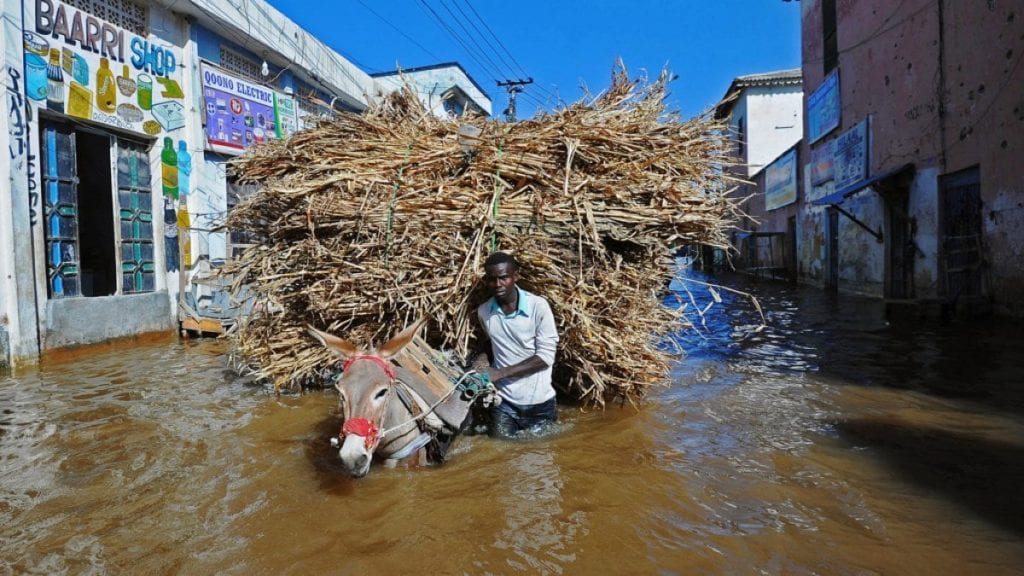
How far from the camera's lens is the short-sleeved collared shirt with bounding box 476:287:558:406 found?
3.96 meters

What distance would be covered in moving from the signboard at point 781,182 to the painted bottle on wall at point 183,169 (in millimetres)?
17802

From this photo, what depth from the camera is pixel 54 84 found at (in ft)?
25.6

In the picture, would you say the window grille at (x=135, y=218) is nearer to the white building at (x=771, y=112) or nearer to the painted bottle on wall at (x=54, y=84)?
the painted bottle on wall at (x=54, y=84)

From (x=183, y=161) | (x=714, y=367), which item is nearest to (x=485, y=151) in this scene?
(x=714, y=367)

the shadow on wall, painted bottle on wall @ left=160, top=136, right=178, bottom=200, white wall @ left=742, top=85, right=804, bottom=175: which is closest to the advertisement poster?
painted bottle on wall @ left=160, top=136, right=178, bottom=200

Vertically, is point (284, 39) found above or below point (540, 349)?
above

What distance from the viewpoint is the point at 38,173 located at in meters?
7.59

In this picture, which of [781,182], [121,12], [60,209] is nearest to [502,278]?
[60,209]

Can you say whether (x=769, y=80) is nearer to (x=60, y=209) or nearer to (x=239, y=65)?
(x=239, y=65)

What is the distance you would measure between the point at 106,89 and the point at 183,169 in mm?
1665

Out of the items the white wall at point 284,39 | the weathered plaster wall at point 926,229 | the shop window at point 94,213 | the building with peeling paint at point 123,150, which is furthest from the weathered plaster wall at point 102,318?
the weathered plaster wall at point 926,229

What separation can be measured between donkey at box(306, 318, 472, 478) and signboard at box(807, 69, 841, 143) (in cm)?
1655

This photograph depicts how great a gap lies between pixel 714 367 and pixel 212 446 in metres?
5.58

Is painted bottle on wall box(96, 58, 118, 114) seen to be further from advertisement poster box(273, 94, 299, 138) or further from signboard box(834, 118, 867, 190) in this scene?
signboard box(834, 118, 867, 190)
